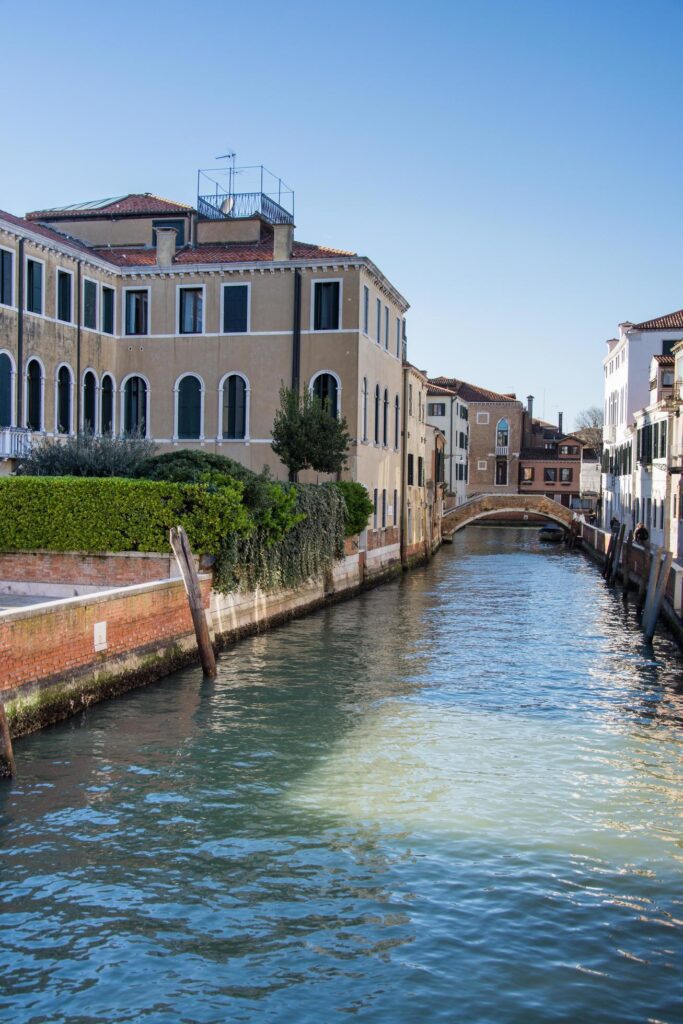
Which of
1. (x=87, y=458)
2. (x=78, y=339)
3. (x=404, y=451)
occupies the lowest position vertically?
(x=87, y=458)

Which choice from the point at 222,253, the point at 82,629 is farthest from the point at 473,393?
the point at 82,629

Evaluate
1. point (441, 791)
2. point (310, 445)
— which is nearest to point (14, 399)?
point (310, 445)

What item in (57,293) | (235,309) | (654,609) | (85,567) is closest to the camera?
(85,567)

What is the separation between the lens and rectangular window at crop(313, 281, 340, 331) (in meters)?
28.0

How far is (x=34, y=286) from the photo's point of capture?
81.3 feet

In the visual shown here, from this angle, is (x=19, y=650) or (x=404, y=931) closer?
(x=404, y=931)

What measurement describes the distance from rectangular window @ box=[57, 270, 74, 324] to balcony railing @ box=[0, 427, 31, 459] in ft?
13.9

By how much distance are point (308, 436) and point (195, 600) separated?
11.6m

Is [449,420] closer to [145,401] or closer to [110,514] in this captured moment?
[145,401]

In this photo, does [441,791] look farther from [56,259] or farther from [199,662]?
[56,259]

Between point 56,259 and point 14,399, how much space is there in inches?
161

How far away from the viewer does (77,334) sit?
2712 centimetres

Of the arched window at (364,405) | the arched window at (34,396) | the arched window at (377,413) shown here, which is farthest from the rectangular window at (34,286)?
the arched window at (377,413)

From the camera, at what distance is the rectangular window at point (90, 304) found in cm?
2747
